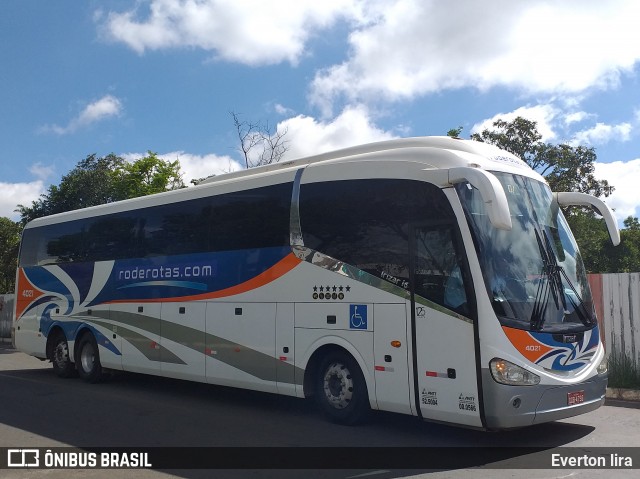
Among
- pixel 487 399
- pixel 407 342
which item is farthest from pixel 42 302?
pixel 487 399

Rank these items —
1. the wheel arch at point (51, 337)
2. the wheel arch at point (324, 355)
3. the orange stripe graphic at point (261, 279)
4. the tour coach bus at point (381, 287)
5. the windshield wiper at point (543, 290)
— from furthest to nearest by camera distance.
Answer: the wheel arch at point (51, 337)
the orange stripe graphic at point (261, 279)
the wheel arch at point (324, 355)
the windshield wiper at point (543, 290)
the tour coach bus at point (381, 287)

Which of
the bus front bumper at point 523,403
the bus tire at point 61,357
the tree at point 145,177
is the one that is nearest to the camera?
the bus front bumper at point 523,403

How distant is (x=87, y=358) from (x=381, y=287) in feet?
29.0

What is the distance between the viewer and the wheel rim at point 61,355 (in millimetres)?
15211

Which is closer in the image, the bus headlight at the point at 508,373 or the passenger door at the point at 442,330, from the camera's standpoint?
the bus headlight at the point at 508,373

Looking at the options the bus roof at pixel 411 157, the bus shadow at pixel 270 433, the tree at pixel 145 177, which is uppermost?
the tree at pixel 145 177

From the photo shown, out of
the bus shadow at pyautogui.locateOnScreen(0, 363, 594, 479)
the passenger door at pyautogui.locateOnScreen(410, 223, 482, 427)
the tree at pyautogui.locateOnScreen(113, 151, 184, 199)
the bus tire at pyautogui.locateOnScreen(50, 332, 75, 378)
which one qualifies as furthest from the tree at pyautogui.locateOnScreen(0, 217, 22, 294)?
the passenger door at pyautogui.locateOnScreen(410, 223, 482, 427)

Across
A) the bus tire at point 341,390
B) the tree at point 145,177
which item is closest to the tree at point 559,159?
the tree at point 145,177

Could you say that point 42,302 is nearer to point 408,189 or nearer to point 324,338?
point 324,338

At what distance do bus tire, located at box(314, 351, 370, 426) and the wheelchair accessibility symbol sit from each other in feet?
1.66

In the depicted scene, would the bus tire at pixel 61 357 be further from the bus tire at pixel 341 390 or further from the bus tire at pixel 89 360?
the bus tire at pixel 341 390

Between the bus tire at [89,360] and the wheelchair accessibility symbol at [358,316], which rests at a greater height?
the wheelchair accessibility symbol at [358,316]

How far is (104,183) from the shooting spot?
33.5 meters

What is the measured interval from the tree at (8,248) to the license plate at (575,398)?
35961 mm
